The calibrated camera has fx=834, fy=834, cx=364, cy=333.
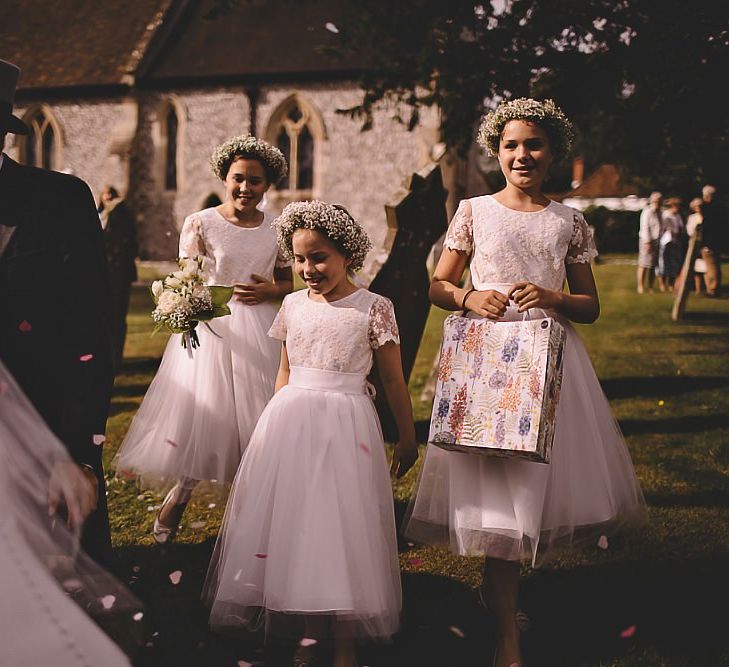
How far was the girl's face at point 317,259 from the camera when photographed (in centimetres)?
380

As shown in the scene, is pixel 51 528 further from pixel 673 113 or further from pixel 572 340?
pixel 673 113

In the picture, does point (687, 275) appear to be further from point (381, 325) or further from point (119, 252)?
point (381, 325)

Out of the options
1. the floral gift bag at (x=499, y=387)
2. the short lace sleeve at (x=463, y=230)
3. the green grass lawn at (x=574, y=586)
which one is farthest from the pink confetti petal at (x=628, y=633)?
the short lace sleeve at (x=463, y=230)

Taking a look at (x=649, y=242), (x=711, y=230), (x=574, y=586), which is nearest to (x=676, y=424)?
(x=574, y=586)

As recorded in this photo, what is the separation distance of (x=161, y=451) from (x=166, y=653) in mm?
Result: 1444

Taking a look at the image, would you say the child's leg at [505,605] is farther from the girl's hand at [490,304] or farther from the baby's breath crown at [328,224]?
the baby's breath crown at [328,224]

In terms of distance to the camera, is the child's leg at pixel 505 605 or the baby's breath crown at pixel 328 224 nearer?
the child's leg at pixel 505 605

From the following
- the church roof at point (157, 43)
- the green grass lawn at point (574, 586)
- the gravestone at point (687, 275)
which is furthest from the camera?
the church roof at point (157, 43)

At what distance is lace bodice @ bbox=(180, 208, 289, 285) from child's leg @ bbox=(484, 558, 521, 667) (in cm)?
239

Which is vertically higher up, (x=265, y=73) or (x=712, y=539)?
(x=265, y=73)

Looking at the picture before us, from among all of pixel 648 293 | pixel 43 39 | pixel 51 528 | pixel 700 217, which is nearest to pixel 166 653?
pixel 51 528

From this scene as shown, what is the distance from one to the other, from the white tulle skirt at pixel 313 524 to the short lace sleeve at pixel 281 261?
164 cm

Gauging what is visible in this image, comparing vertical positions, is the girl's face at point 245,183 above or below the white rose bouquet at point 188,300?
above

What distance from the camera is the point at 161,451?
4926 millimetres
